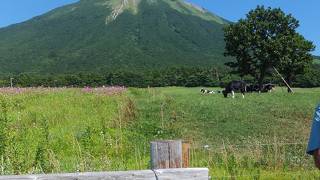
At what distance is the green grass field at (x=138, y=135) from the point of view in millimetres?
9078

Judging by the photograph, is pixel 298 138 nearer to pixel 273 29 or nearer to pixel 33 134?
pixel 33 134

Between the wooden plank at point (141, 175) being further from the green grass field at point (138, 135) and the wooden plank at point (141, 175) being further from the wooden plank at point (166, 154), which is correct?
the green grass field at point (138, 135)

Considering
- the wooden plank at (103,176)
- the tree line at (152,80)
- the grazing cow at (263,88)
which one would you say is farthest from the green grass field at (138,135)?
the tree line at (152,80)

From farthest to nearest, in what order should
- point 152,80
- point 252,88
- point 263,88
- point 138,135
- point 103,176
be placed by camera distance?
point 152,80 → point 252,88 → point 263,88 → point 138,135 → point 103,176

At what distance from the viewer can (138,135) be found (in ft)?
48.6

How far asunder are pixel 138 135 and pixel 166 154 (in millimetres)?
9690

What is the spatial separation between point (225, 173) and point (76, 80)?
9538cm

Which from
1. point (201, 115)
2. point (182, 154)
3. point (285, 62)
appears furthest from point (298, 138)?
point (285, 62)

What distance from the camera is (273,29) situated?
68.4 meters

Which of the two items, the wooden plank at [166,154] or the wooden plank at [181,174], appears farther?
the wooden plank at [166,154]

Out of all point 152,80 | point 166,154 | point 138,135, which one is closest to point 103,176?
point 166,154

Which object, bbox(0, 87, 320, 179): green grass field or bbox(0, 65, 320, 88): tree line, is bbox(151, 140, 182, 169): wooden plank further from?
bbox(0, 65, 320, 88): tree line

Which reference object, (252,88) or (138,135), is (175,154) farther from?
(252,88)

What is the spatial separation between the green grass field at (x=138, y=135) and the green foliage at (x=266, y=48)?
1588 inches
